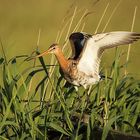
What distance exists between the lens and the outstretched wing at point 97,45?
6.41 m

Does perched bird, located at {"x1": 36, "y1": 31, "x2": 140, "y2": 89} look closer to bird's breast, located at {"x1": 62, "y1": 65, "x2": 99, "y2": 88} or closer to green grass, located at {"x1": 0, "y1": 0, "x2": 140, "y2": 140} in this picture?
bird's breast, located at {"x1": 62, "y1": 65, "x2": 99, "y2": 88}

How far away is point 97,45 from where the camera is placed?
6.56 meters

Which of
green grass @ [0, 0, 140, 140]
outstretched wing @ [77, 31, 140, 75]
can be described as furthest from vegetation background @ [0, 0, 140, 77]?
green grass @ [0, 0, 140, 140]

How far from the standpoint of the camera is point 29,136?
18.5ft

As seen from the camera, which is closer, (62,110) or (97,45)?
(62,110)

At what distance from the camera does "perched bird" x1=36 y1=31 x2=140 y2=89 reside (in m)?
6.42

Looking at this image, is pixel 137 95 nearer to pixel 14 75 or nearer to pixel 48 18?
pixel 14 75

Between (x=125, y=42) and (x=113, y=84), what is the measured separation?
55cm

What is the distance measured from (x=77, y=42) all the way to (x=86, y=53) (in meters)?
0.14

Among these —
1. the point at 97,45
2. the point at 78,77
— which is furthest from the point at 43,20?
the point at 97,45

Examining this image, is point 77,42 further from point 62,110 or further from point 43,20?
point 43,20

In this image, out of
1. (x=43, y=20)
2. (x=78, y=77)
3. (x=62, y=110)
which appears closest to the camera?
(x=62, y=110)

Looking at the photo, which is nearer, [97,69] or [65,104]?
[65,104]

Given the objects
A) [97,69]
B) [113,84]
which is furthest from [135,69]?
[113,84]
